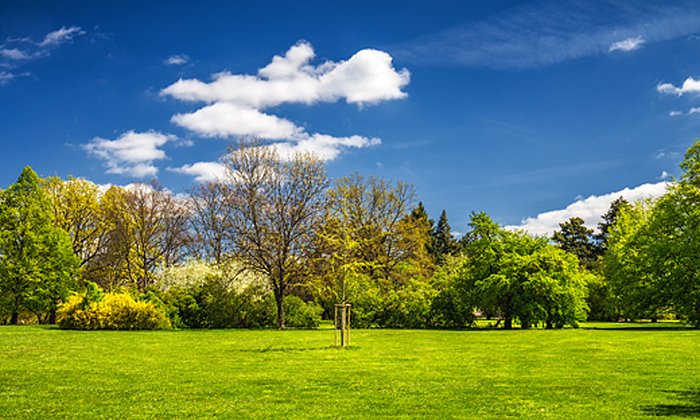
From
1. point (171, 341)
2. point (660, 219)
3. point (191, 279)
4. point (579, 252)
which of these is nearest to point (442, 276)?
point (660, 219)

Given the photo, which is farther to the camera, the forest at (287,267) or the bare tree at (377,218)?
the bare tree at (377,218)

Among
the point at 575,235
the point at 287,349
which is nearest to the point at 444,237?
the point at 575,235

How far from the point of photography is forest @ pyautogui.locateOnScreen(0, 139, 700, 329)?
35312 mm

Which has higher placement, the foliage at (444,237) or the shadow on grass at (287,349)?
the foliage at (444,237)

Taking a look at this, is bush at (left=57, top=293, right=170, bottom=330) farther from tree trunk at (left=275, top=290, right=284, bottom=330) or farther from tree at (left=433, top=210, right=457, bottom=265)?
tree at (left=433, top=210, right=457, bottom=265)

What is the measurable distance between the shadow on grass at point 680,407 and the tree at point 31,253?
4141 cm

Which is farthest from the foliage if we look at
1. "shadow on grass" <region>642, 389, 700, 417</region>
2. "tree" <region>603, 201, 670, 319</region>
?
"shadow on grass" <region>642, 389, 700, 417</region>

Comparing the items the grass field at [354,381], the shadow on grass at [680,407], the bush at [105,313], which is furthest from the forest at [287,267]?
the shadow on grass at [680,407]

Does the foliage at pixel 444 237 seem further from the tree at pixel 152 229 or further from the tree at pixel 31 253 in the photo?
the tree at pixel 31 253

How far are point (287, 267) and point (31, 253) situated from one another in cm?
1874

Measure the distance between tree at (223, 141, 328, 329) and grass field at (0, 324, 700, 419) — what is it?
17.4 metres

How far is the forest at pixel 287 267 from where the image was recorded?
35.3 metres

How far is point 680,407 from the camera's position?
31.4 feet

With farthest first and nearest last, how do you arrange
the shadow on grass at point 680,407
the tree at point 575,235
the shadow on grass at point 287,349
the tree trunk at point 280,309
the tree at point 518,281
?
the tree at point 575,235, the tree trunk at point 280,309, the tree at point 518,281, the shadow on grass at point 287,349, the shadow on grass at point 680,407
